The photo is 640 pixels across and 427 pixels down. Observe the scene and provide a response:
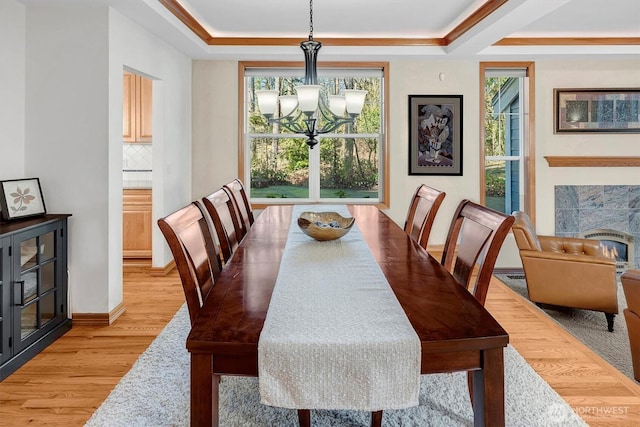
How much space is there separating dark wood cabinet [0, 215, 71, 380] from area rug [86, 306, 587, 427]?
2.31 ft

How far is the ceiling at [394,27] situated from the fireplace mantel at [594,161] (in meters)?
1.18

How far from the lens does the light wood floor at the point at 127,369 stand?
2.02 meters

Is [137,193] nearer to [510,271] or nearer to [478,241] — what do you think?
[478,241]

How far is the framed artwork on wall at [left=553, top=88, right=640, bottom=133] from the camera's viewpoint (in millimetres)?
5145

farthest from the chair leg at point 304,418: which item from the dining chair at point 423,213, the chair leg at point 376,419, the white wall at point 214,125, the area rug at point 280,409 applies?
the white wall at point 214,125

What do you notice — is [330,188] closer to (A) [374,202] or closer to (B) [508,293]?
(A) [374,202]

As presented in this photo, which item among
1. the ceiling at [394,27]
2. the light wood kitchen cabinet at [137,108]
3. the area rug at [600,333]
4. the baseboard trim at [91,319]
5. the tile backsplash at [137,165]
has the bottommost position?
the area rug at [600,333]

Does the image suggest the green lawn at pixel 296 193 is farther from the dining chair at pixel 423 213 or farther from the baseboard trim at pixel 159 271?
the dining chair at pixel 423 213

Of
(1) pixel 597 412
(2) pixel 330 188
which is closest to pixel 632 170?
(2) pixel 330 188

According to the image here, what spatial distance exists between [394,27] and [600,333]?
342 cm

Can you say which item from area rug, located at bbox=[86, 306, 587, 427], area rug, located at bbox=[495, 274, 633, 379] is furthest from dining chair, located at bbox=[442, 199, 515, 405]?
area rug, located at bbox=[495, 274, 633, 379]

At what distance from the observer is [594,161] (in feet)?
16.8

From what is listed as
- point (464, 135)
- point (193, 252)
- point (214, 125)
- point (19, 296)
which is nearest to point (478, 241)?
point (193, 252)

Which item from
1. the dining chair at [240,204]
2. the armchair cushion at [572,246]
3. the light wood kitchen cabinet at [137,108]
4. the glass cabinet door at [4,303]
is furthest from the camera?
the light wood kitchen cabinet at [137,108]
